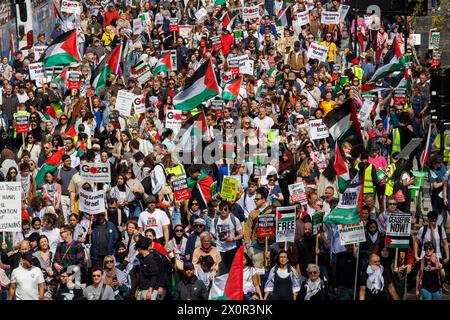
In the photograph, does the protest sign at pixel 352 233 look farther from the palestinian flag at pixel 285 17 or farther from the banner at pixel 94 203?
the palestinian flag at pixel 285 17

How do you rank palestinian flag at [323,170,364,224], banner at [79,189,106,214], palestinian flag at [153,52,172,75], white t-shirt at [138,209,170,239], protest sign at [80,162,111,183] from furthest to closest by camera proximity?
palestinian flag at [153,52,172,75], protest sign at [80,162,111,183], banner at [79,189,106,214], white t-shirt at [138,209,170,239], palestinian flag at [323,170,364,224]

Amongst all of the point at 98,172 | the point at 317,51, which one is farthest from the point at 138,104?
the point at 98,172

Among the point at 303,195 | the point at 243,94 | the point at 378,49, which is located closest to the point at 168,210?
the point at 303,195

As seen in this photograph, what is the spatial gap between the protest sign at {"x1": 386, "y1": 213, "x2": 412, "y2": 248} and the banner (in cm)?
394

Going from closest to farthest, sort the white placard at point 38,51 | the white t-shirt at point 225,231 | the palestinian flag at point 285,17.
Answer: the white t-shirt at point 225,231 → the white placard at point 38,51 → the palestinian flag at point 285,17

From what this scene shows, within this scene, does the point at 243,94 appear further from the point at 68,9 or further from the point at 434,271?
the point at 434,271

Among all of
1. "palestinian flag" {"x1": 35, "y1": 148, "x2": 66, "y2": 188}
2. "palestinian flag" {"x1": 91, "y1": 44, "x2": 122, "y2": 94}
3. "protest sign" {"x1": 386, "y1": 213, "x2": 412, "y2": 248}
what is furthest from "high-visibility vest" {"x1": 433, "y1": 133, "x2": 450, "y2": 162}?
"palestinian flag" {"x1": 91, "y1": 44, "x2": 122, "y2": 94}

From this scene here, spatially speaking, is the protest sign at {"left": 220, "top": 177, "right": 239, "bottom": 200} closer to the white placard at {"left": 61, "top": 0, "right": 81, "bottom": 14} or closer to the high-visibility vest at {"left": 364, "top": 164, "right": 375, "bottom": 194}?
the high-visibility vest at {"left": 364, "top": 164, "right": 375, "bottom": 194}

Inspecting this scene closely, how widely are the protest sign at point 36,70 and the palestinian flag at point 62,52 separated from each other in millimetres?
108

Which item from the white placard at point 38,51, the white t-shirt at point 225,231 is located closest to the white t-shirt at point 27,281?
the white t-shirt at point 225,231

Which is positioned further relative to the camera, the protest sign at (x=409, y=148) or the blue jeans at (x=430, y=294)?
the protest sign at (x=409, y=148)

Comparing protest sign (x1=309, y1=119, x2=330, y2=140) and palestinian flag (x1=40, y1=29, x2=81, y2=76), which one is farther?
palestinian flag (x1=40, y1=29, x2=81, y2=76)

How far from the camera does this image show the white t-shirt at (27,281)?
760 inches

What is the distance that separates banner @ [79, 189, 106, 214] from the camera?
70.0ft
